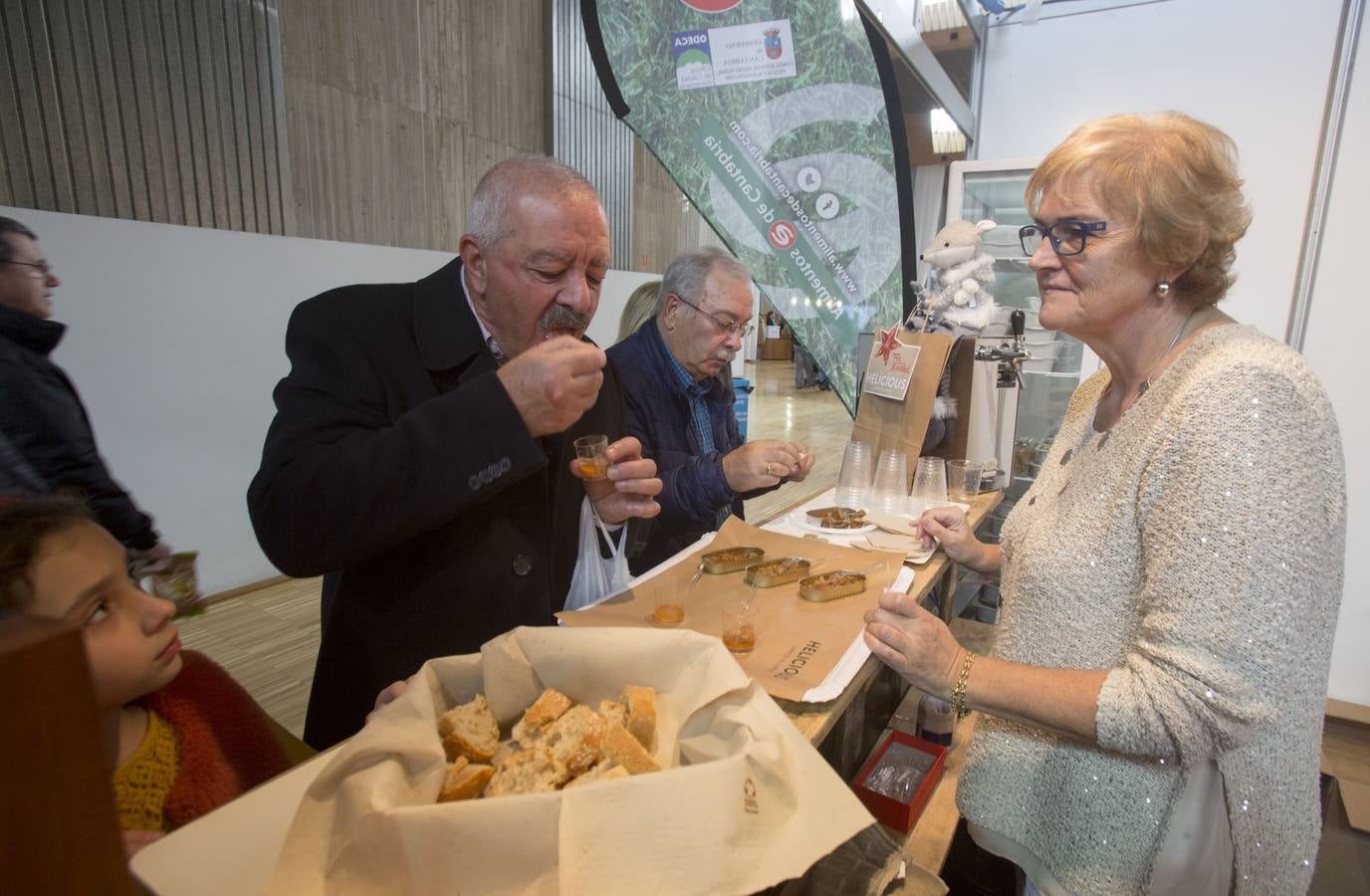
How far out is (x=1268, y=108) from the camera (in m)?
3.89

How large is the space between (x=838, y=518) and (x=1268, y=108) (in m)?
3.90

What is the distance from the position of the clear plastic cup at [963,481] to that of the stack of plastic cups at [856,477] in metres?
0.36

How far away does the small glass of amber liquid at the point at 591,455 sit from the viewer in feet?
4.67

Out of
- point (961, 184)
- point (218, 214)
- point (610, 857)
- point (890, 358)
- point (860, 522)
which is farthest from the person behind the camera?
point (961, 184)

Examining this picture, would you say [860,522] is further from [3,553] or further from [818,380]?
[818,380]

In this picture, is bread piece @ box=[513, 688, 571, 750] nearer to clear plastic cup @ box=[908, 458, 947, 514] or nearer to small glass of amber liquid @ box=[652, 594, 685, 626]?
small glass of amber liquid @ box=[652, 594, 685, 626]

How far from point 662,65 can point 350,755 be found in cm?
301

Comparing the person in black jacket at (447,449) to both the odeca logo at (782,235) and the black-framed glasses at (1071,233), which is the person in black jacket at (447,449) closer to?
the black-framed glasses at (1071,233)

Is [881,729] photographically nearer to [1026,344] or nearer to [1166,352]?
[1166,352]

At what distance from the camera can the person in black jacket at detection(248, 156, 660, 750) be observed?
1.16 metres

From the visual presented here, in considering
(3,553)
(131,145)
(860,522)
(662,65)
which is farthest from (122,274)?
(860,522)

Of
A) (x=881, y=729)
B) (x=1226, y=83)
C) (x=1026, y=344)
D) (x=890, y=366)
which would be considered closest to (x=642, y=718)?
(x=881, y=729)

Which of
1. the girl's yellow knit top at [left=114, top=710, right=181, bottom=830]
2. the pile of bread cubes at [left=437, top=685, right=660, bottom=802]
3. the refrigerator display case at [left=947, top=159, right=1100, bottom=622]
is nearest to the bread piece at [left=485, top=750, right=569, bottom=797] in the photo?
the pile of bread cubes at [left=437, top=685, right=660, bottom=802]

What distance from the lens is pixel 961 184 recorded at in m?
4.69
